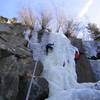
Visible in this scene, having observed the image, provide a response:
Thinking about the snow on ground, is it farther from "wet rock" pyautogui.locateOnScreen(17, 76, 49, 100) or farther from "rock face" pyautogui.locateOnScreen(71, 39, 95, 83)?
"rock face" pyautogui.locateOnScreen(71, 39, 95, 83)

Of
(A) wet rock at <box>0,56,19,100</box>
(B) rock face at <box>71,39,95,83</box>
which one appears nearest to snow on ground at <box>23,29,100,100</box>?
(B) rock face at <box>71,39,95,83</box>

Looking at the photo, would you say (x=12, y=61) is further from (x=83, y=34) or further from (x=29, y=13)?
(x=83, y=34)

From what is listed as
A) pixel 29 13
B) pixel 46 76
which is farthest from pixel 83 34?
pixel 46 76

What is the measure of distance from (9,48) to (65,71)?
2.34 metres

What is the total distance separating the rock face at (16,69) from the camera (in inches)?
254

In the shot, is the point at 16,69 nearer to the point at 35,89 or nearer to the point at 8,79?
the point at 8,79

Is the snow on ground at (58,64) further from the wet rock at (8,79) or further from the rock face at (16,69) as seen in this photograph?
the wet rock at (8,79)

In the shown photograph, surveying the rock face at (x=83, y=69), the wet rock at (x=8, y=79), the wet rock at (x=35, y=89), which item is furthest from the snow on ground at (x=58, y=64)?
the wet rock at (x=8, y=79)

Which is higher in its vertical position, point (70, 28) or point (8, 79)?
point (70, 28)

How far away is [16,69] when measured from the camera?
7.20 meters

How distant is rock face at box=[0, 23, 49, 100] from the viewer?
6.45 m

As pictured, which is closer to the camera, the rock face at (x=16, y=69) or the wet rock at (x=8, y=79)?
the wet rock at (x=8, y=79)

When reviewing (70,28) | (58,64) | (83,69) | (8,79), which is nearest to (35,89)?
(8,79)

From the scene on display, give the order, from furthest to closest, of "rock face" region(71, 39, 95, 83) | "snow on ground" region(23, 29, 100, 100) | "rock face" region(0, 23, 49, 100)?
1. "rock face" region(71, 39, 95, 83)
2. "snow on ground" region(23, 29, 100, 100)
3. "rock face" region(0, 23, 49, 100)
